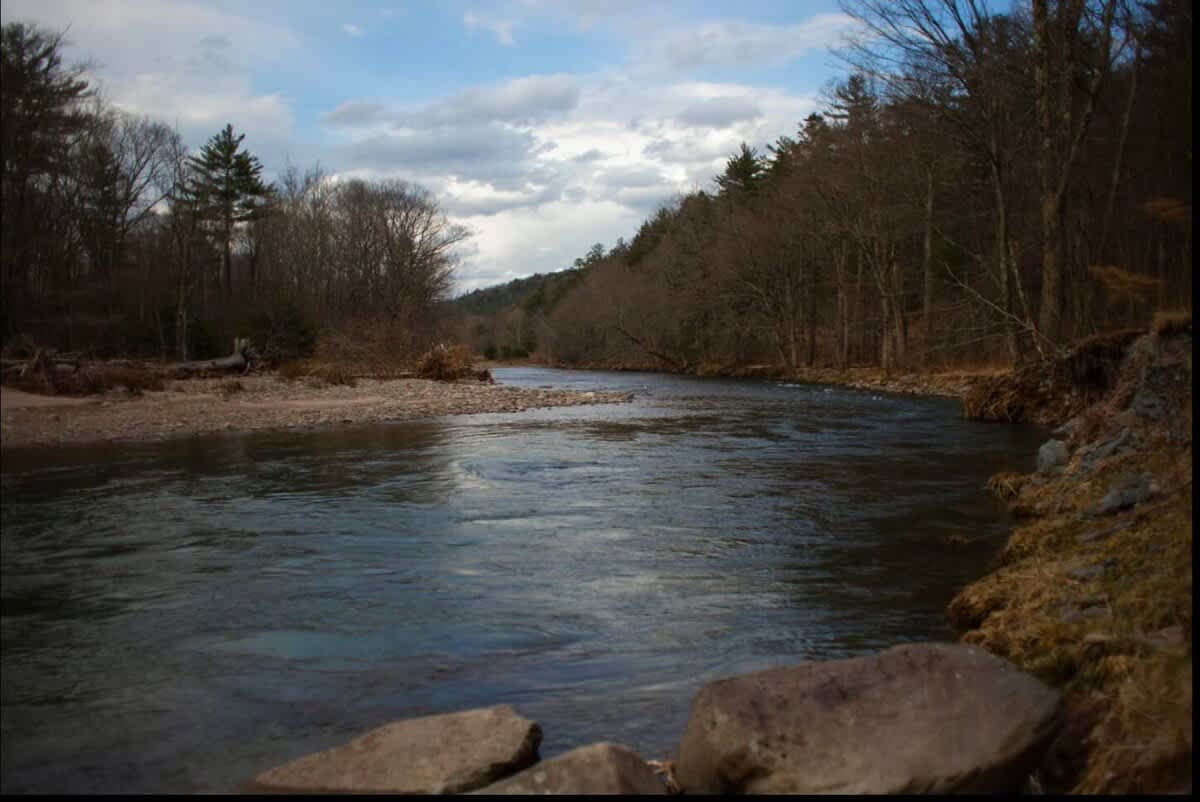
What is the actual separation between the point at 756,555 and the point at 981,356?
2878cm

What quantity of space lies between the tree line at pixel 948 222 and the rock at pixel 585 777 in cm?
460

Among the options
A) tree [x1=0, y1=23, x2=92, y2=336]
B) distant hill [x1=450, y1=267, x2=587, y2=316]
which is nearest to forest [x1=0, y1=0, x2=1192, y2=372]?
tree [x1=0, y1=23, x2=92, y2=336]

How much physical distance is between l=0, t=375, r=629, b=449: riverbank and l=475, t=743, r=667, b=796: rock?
40.1ft

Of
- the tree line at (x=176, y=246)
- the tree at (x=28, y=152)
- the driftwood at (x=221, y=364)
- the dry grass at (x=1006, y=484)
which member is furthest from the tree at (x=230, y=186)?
the dry grass at (x=1006, y=484)

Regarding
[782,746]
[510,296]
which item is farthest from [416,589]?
[510,296]

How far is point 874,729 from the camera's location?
3.94 meters

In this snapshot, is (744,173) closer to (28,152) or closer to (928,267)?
(928,267)

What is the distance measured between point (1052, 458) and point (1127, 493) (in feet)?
13.5

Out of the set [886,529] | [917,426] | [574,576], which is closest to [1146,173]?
[917,426]

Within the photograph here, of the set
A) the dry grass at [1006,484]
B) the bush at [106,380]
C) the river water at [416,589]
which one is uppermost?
the bush at [106,380]

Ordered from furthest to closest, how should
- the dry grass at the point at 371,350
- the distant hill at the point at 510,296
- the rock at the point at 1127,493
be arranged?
1. the distant hill at the point at 510,296
2. the dry grass at the point at 371,350
3. the rock at the point at 1127,493

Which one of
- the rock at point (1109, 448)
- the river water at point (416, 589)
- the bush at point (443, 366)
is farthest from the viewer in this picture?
the bush at point (443, 366)

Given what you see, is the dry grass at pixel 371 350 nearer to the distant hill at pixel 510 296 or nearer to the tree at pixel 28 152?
the tree at pixel 28 152

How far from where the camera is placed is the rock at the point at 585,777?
11.6 ft
